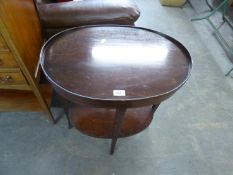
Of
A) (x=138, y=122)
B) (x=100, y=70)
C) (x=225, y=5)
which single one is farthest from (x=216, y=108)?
(x=225, y=5)

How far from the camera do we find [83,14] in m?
1.32

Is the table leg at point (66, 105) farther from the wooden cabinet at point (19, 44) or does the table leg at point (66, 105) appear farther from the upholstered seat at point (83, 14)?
the upholstered seat at point (83, 14)

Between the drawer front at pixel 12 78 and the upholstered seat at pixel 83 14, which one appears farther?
the upholstered seat at pixel 83 14

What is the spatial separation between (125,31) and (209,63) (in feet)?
3.77

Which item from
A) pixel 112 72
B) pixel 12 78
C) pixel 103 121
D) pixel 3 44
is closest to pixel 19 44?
pixel 3 44

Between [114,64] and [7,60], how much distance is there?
1.73ft

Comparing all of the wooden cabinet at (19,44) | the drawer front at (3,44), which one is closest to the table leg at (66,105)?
the wooden cabinet at (19,44)

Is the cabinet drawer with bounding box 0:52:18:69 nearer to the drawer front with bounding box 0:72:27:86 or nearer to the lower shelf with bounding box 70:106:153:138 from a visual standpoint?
the drawer front with bounding box 0:72:27:86

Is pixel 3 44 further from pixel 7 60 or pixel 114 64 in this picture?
pixel 114 64

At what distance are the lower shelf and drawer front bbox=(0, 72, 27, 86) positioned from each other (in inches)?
14.8

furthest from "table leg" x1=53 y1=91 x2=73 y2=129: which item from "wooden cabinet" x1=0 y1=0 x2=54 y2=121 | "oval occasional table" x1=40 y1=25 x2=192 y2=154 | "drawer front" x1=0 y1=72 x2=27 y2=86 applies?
"drawer front" x1=0 y1=72 x2=27 y2=86

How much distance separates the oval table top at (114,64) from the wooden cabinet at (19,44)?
0.12 m

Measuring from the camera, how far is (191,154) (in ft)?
4.44

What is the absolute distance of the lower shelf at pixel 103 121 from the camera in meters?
1.27
